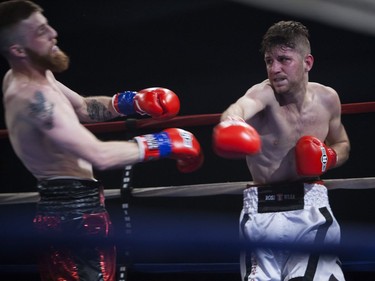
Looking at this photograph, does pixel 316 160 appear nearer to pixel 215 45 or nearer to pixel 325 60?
pixel 325 60

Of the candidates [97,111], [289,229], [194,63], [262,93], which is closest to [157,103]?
[97,111]

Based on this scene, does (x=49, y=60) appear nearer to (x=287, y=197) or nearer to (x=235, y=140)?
(x=235, y=140)

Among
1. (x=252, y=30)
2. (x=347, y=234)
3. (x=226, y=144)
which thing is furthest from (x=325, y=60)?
(x=226, y=144)

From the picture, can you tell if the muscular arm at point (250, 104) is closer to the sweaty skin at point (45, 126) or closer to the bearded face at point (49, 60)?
the sweaty skin at point (45, 126)

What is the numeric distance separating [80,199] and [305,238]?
2.15 ft

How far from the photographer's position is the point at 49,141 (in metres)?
1.56

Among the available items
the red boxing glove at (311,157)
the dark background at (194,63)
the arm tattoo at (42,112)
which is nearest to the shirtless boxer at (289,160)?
the red boxing glove at (311,157)

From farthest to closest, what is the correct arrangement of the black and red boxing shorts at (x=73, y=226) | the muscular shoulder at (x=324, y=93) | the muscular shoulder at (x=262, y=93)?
the muscular shoulder at (x=324, y=93)
the muscular shoulder at (x=262, y=93)
the black and red boxing shorts at (x=73, y=226)

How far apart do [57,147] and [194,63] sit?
71.5 inches

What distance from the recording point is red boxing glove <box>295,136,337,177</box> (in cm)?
171

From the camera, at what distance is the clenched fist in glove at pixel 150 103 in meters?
1.89

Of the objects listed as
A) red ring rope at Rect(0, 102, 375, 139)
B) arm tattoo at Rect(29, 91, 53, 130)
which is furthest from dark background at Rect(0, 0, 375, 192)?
arm tattoo at Rect(29, 91, 53, 130)

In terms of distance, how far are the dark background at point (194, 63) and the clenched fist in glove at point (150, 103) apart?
3.81 ft

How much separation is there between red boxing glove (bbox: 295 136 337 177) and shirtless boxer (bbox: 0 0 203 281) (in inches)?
12.4
